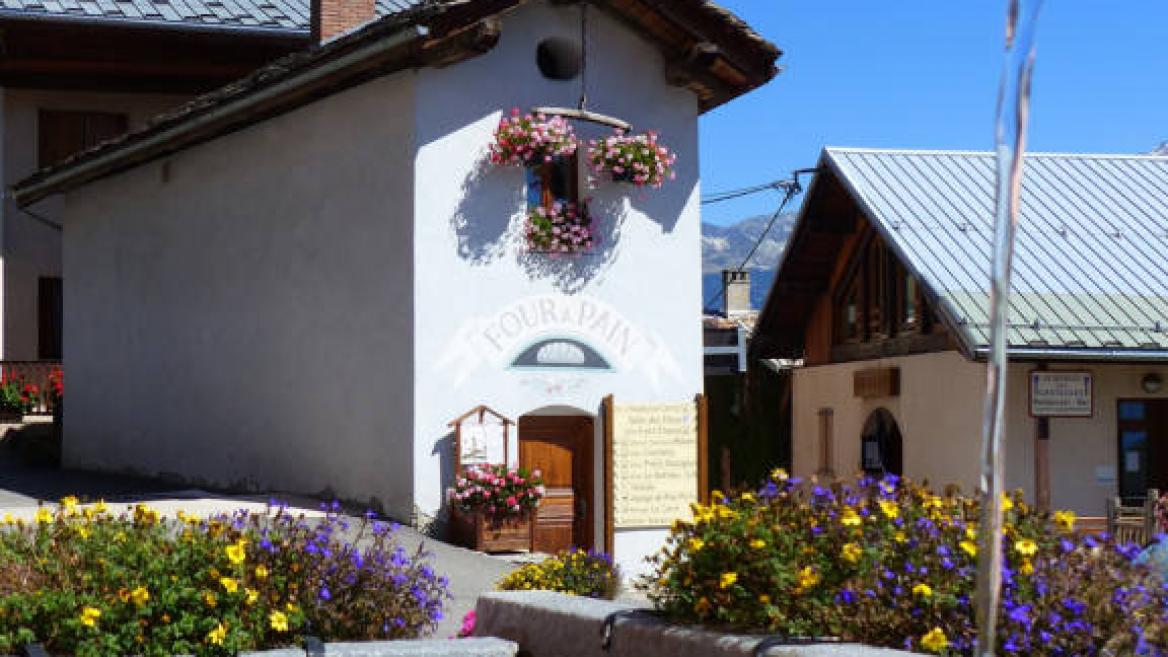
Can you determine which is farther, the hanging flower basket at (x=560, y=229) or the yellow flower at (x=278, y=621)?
the hanging flower basket at (x=560, y=229)

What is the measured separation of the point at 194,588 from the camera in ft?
25.1

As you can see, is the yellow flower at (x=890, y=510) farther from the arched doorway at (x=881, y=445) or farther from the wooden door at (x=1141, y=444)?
the arched doorway at (x=881, y=445)

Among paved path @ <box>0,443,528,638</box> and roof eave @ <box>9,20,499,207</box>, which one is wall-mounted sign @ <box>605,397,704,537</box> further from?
roof eave @ <box>9,20,499,207</box>

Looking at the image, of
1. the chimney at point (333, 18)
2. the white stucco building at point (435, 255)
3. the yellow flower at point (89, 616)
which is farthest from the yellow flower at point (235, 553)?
the chimney at point (333, 18)

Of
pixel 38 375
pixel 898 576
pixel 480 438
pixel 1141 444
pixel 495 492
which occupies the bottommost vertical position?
pixel 495 492

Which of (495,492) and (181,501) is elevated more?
(495,492)

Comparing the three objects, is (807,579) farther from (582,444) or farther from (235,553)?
(582,444)

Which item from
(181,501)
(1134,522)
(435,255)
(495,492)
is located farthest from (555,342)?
(1134,522)

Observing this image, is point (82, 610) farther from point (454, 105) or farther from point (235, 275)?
point (235, 275)

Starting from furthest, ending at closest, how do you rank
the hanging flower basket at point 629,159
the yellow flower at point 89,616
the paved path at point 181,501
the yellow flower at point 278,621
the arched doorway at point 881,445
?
the arched doorway at point 881,445 < the hanging flower basket at point 629,159 < the paved path at point 181,501 < the yellow flower at point 278,621 < the yellow flower at point 89,616

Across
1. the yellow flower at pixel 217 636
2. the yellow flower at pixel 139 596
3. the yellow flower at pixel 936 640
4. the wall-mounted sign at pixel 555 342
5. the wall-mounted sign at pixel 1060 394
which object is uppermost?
the wall-mounted sign at pixel 555 342

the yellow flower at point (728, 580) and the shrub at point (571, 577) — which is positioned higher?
the yellow flower at point (728, 580)

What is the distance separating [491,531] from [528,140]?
397 centimetres

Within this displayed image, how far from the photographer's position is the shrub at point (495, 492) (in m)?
17.1
